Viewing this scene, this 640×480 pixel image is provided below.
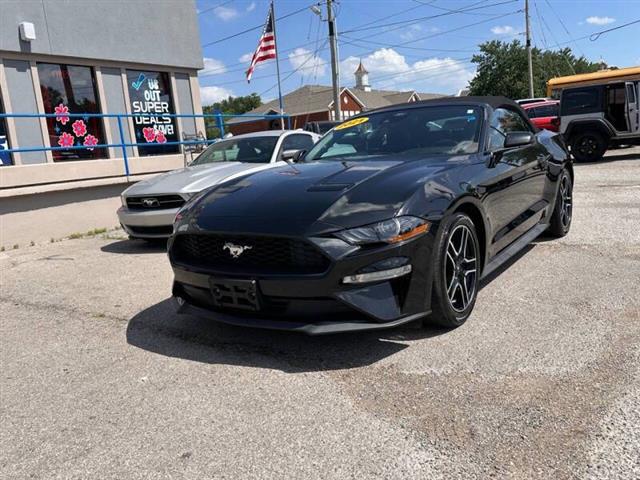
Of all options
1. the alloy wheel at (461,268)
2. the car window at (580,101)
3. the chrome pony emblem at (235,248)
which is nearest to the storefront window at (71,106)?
the chrome pony emblem at (235,248)

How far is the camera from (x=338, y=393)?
2.82 m

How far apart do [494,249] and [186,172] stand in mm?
4630

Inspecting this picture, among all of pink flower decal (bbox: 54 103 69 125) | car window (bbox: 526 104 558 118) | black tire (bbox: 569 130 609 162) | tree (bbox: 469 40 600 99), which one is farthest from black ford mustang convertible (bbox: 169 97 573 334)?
tree (bbox: 469 40 600 99)

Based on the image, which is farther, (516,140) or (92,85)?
(92,85)

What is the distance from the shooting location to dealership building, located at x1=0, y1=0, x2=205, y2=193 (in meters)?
10.0

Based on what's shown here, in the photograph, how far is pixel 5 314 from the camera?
475cm

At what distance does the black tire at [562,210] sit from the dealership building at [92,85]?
6.59 m

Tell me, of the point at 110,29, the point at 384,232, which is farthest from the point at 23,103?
the point at 384,232

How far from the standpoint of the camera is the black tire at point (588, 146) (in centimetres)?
1377

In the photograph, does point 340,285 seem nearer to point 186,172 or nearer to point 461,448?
point 461,448

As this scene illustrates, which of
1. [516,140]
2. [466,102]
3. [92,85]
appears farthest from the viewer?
[92,85]

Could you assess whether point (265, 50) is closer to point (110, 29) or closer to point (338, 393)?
point (110, 29)

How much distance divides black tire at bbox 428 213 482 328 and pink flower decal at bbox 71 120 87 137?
10.4 m

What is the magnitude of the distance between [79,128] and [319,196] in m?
10.2
